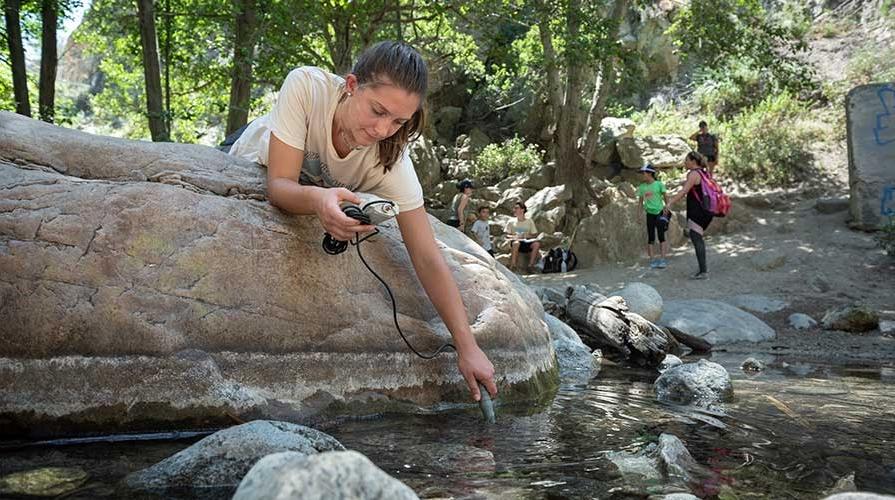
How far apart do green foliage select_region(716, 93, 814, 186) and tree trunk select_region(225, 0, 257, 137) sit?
11005 mm

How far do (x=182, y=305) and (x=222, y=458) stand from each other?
3.20 ft

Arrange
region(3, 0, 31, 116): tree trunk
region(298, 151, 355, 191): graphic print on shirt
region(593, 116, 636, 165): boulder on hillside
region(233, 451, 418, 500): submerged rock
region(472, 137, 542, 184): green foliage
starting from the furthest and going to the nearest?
region(472, 137, 542, 184): green foliage, region(593, 116, 636, 165): boulder on hillside, region(3, 0, 31, 116): tree trunk, region(298, 151, 355, 191): graphic print on shirt, region(233, 451, 418, 500): submerged rock

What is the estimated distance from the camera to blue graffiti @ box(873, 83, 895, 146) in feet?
39.9

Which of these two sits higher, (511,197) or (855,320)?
(511,197)

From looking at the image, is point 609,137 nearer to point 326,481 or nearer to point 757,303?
point 757,303

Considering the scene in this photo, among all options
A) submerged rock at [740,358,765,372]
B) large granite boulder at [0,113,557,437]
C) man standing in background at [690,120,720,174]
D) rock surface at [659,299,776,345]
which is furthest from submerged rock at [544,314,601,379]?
man standing in background at [690,120,720,174]

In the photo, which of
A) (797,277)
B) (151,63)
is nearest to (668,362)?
(797,277)

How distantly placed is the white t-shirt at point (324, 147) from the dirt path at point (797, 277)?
5.10 metres

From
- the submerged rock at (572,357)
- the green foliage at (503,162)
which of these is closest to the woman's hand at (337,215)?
the submerged rock at (572,357)

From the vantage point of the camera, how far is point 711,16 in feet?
49.2

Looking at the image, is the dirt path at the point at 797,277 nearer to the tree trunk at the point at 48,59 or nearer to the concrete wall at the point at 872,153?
the concrete wall at the point at 872,153

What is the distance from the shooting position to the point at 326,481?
61.8 inches

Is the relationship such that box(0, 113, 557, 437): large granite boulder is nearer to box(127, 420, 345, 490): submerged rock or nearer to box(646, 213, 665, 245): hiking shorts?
box(127, 420, 345, 490): submerged rock

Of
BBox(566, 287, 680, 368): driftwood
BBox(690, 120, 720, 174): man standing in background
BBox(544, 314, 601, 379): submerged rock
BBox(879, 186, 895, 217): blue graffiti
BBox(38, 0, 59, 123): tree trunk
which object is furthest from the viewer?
BBox(690, 120, 720, 174): man standing in background
